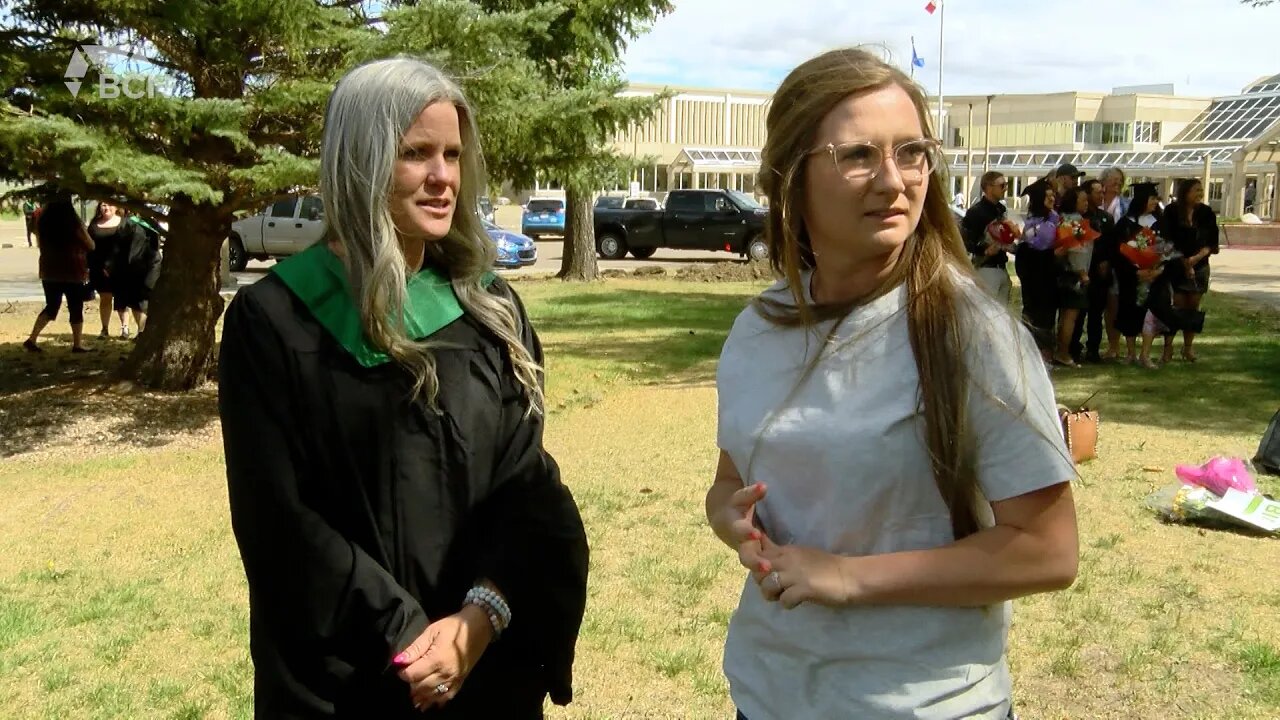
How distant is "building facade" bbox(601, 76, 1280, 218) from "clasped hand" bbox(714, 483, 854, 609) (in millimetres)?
64161

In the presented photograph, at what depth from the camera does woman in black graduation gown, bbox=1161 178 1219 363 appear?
11.0 meters

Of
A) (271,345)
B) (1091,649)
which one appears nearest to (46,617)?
(271,345)

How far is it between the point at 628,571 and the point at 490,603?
3.29 m

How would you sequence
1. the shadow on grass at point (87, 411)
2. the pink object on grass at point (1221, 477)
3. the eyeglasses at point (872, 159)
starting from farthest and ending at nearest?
the shadow on grass at point (87, 411)
the pink object on grass at point (1221, 477)
the eyeglasses at point (872, 159)

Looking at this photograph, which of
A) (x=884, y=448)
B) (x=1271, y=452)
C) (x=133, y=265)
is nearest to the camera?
(x=884, y=448)

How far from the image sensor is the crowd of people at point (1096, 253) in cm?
1096

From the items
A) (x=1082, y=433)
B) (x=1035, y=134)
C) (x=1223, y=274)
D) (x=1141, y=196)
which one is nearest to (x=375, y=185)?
(x=1082, y=433)

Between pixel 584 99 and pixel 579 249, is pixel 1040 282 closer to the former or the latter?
pixel 584 99

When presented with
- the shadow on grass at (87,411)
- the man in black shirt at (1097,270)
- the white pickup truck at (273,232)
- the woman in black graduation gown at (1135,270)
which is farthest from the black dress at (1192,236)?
the white pickup truck at (273,232)

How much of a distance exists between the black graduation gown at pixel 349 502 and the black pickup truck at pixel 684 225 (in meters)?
25.6

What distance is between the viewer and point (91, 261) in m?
13.4

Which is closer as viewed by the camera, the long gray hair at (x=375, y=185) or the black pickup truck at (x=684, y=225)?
the long gray hair at (x=375, y=185)

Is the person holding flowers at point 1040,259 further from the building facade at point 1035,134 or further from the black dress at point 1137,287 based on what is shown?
the building facade at point 1035,134

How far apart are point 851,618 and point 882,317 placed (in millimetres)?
445
